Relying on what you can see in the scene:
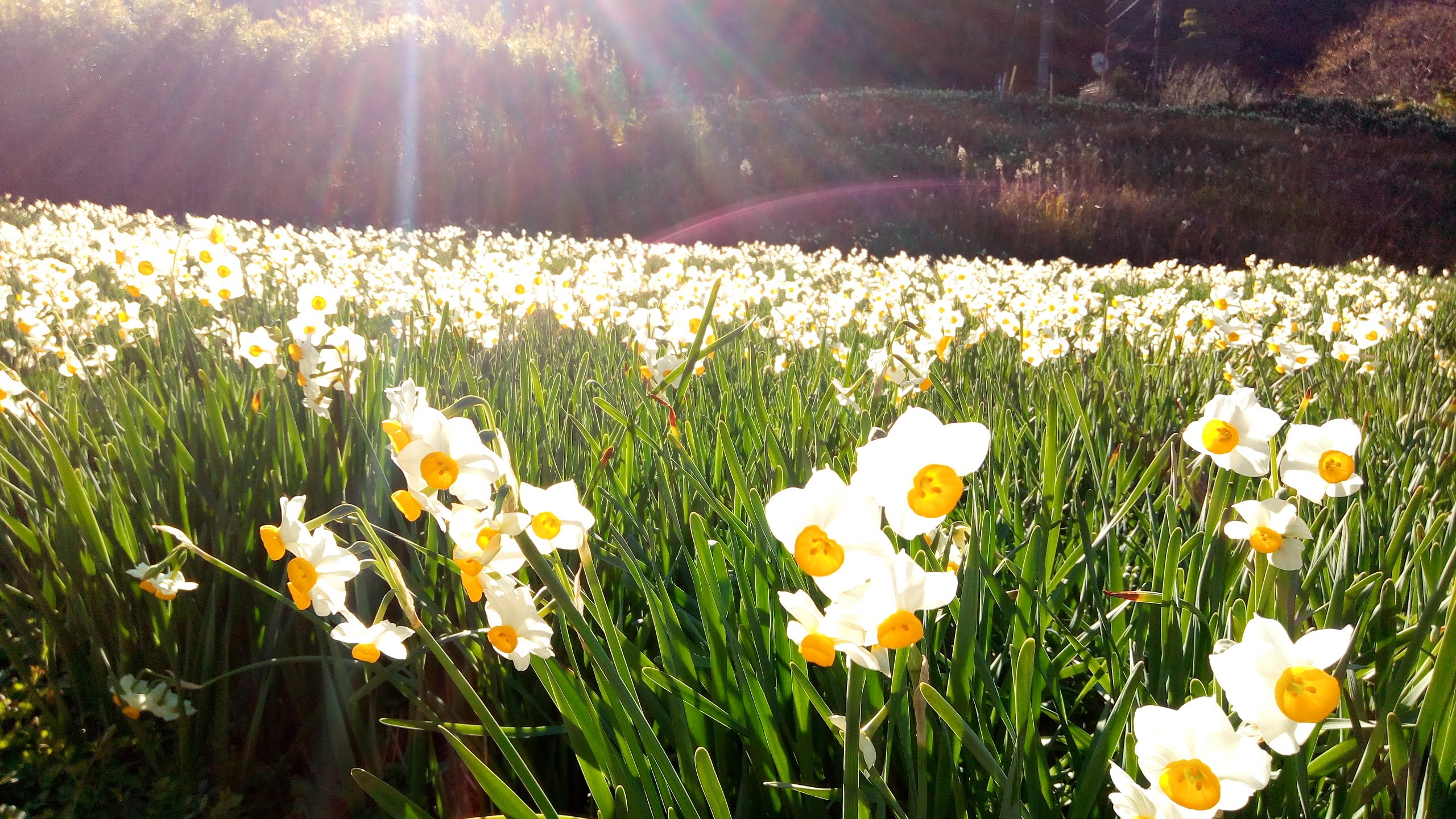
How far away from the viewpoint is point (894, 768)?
3.17 ft

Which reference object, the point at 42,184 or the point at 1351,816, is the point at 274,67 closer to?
the point at 42,184

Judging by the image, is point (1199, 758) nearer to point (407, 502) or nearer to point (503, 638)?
point (503, 638)

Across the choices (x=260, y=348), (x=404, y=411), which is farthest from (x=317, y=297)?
(x=404, y=411)

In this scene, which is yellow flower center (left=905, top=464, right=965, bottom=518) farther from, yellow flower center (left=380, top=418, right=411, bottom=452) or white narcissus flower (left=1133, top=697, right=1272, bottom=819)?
yellow flower center (left=380, top=418, right=411, bottom=452)

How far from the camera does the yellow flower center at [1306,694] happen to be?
0.52 metres

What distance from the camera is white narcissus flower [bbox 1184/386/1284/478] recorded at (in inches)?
34.0

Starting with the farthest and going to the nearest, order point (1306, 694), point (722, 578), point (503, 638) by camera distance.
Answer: point (722, 578)
point (503, 638)
point (1306, 694)

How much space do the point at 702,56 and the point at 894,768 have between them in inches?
1683

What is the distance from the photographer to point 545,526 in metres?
0.74

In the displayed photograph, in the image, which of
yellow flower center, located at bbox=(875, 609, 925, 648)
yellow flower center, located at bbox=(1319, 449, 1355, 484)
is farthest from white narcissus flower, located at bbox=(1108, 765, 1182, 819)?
yellow flower center, located at bbox=(1319, 449, 1355, 484)

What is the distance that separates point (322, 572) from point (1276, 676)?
0.77 m

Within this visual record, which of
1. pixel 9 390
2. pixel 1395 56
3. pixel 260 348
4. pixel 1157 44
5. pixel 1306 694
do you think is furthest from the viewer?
pixel 1157 44

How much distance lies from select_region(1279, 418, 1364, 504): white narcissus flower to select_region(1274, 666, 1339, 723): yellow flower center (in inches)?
12.5

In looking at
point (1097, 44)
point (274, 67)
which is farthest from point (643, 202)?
point (1097, 44)
